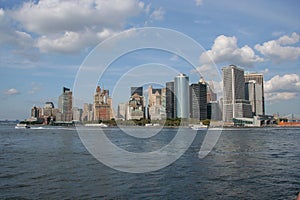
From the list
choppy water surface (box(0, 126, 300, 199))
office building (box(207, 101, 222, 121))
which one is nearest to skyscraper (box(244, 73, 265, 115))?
office building (box(207, 101, 222, 121))

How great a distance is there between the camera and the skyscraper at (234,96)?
144 meters

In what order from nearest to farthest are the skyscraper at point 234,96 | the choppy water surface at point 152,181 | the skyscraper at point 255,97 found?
the choppy water surface at point 152,181, the skyscraper at point 234,96, the skyscraper at point 255,97

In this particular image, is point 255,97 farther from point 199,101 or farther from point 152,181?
point 152,181

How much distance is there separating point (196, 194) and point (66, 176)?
648cm

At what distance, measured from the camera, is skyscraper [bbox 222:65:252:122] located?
5677 inches

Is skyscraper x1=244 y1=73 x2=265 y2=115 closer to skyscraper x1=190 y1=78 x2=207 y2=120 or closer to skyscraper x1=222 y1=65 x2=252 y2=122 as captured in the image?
skyscraper x1=222 y1=65 x2=252 y2=122

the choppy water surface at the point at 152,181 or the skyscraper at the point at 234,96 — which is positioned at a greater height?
the skyscraper at the point at 234,96

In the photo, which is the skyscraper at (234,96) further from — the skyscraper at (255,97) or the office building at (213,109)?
the skyscraper at (255,97)

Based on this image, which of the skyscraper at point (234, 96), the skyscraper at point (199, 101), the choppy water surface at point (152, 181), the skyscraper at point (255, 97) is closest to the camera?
the choppy water surface at point (152, 181)

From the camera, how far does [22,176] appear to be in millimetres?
14836

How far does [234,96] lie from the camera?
157875 millimetres

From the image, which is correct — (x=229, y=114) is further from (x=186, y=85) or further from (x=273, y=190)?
(x=273, y=190)

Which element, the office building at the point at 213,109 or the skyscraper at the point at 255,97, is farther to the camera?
the skyscraper at the point at 255,97

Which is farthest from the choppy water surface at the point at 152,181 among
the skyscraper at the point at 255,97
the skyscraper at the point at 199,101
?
the skyscraper at the point at 255,97
